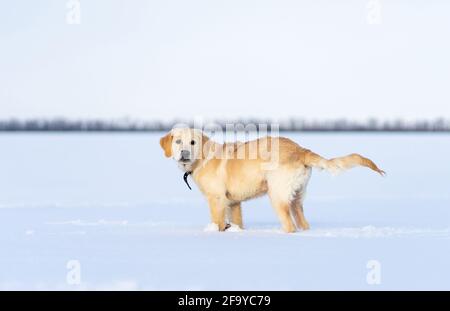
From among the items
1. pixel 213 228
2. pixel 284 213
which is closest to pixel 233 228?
pixel 213 228

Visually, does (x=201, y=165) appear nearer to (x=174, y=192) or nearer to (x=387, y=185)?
(x=174, y=192)

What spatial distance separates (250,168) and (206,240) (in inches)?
37.5

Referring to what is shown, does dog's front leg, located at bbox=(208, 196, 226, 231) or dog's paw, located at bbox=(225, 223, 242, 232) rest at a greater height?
dog's front leg, located at bbox=(208, 196, 226, 231)

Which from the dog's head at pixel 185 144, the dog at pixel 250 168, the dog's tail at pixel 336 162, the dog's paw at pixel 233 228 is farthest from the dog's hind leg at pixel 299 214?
the dog's head at pixel 185 144

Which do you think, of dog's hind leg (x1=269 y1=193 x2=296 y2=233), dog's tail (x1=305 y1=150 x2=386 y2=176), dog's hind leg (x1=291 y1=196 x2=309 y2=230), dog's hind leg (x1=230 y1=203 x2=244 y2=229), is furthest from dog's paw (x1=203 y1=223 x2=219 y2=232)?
dog's tail (x1=305 y1=150 x2=386 y2=176)

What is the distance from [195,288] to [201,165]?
2.67 meters

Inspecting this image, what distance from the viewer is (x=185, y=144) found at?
7961 millimetres

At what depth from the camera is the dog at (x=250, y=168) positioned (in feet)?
25.6

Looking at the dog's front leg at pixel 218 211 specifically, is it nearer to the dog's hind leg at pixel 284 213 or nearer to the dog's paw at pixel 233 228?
the dog's paw at pixel 233 228

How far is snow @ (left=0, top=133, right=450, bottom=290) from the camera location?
5.88 m

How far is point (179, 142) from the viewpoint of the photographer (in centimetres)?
799

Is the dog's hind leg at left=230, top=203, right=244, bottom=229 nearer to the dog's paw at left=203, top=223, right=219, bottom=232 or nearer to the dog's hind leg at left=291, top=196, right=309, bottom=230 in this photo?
the dog's paw at left=203, top=223, right=219, bottom=232

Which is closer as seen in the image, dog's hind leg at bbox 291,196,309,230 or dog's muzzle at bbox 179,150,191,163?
dog's muzzle at bbox 179,150,191,163

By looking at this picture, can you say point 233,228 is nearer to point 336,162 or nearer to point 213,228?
point 213,228
